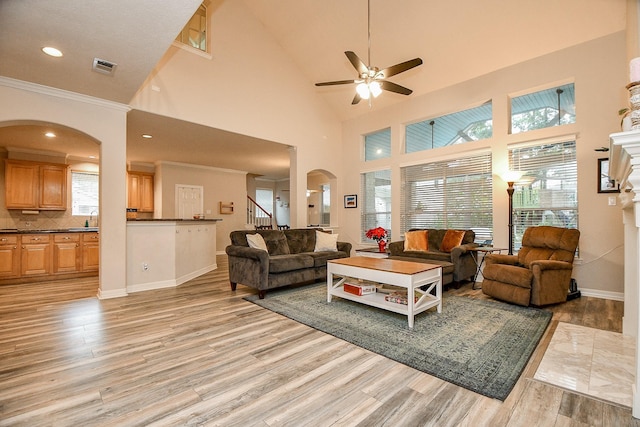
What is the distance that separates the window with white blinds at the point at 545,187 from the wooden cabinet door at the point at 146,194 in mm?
8246

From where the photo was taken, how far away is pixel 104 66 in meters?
3.09

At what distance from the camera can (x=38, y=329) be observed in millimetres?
2842

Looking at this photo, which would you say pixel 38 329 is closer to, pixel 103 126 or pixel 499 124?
pixel 103 126

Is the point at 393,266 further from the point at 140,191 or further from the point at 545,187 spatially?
the point at 140,191

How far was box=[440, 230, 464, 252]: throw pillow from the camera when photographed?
4.79 metres

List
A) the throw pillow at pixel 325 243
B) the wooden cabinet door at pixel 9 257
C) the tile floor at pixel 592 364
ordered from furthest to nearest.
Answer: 1. the throw pillow at pixel 325 243
2. the wooden cabinet door at pixel 9 257
3. the tile floor at pixel 592 364

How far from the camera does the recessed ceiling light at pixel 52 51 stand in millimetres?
2748

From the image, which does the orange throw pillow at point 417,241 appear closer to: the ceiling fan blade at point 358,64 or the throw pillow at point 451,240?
the throw pillow at point 451,240

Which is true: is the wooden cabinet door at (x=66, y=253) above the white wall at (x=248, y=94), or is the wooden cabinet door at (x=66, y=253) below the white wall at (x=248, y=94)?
below

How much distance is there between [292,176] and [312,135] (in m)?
1.08

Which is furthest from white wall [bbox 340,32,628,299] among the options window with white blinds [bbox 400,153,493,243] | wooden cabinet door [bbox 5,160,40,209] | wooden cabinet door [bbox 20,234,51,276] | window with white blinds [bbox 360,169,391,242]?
wooden cabinet door [bbox 5,160,40,209]

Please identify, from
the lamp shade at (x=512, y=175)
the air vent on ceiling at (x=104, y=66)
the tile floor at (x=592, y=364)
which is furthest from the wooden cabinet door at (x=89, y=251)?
the lamp shade at (x=512, y=175)

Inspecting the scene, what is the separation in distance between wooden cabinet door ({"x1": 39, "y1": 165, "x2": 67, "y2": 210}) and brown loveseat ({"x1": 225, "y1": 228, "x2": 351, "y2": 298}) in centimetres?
437

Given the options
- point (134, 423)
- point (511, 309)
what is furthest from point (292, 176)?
point (134, 423)
